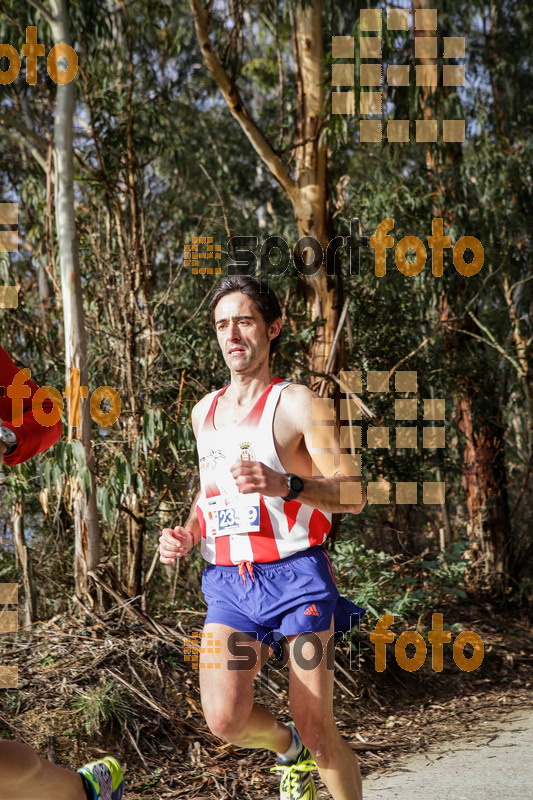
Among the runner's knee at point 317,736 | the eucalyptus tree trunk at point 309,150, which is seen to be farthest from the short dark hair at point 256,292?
the eucalyptus tree trunk at point 309,150

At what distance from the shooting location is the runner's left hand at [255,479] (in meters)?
2.25

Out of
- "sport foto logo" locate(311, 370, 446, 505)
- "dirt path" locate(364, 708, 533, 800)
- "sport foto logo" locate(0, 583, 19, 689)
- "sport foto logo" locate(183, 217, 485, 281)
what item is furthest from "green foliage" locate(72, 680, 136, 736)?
"sport foto logo" locate(183, 217, 485, 281)

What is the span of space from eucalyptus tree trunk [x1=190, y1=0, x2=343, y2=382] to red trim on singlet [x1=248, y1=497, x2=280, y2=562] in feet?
10.0

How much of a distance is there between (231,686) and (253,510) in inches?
22.3

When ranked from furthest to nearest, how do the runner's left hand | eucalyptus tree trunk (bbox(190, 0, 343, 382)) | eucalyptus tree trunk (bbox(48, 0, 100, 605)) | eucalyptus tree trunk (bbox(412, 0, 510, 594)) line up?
eucalyptus tree trunk (bbox(412, 0, 510, 594)), eucalyptus tree trunk (bbox(190, 0, 343, 382)), eucalyptus tree trunk (bbox(48, 0, 100, 605)), the runner's left hand

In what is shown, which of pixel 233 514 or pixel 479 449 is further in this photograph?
pixel 479 449

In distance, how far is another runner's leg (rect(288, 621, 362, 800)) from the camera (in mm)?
2625

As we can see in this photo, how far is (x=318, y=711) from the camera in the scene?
2.62m

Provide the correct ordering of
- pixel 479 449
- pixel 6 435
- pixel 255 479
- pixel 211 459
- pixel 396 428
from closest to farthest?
1. pixel 6 435
2. pixel 255 479
3. pixel 211 459
4. pixel 396 428
5. pixel 479 449

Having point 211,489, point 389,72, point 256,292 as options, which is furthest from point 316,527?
point 389,72

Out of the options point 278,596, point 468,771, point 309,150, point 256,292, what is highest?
point 309,150

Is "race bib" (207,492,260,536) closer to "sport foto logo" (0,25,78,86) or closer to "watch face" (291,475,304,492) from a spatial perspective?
"watch face" (291,475,304,492)

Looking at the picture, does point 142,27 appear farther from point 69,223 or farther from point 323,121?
point 69,223

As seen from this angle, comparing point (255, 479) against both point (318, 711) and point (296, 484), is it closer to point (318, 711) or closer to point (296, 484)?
point (296, 484)
